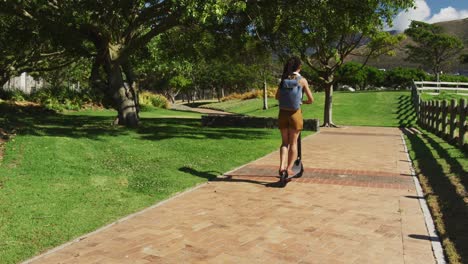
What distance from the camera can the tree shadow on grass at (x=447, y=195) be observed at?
4789mm

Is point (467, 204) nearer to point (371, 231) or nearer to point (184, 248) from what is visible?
point (371, 231)

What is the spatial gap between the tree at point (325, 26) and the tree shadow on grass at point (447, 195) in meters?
4.79

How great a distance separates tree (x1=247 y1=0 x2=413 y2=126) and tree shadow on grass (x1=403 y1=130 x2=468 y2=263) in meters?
4.79

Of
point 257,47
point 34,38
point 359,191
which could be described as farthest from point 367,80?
point 359,191

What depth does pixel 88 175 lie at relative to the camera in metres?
7.41

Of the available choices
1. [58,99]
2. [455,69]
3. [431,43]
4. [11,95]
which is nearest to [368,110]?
[58,99]

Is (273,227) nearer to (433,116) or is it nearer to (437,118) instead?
(437,118)

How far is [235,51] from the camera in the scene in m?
18.1

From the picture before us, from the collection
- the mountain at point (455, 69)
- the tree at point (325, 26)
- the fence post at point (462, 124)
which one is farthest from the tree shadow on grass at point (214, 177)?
the mountain at point (455, 69)

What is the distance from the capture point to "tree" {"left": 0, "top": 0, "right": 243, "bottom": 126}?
11172mm

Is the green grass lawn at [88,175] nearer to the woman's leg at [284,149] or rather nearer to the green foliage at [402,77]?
the woman's leg at [284,149]

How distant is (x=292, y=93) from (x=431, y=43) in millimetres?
49337

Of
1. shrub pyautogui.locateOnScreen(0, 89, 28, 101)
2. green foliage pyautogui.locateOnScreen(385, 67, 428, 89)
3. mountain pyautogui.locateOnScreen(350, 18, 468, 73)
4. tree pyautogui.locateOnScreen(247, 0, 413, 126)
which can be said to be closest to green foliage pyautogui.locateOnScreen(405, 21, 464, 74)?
green foliage pyautogui.locateOnScreen(385, 67, 428, 89)

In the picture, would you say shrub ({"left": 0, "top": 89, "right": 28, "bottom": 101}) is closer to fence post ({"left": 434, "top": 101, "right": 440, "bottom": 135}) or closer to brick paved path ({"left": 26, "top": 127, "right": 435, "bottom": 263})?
brick paved path ({"left": 26, "top": 127, "right": 435, "bottom": 263})
